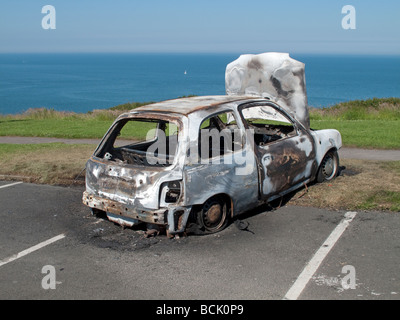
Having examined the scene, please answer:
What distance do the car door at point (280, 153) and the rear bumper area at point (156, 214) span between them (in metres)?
1.42

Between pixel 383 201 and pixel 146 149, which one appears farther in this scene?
pixel 146 149

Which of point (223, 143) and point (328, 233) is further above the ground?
point (223, 143)

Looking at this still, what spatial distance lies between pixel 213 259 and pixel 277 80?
4.16 meters

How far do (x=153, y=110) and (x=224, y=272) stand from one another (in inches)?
101

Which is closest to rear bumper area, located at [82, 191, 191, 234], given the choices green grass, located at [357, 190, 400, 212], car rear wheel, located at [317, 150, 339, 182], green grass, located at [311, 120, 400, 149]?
green grass, located at [357, 190, 400, 212]

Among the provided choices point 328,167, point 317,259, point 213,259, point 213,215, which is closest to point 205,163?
point 213,215

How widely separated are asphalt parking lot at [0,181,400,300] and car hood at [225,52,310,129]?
82.7 inches

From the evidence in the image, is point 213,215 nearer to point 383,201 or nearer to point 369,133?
point 383,201

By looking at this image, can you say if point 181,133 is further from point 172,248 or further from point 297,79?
point 297,79

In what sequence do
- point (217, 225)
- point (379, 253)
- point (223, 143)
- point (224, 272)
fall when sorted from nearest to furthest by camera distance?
point (224, 272) < point (379, 253) < point (217, 225) < point (223, 143)

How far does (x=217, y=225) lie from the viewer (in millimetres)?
6559

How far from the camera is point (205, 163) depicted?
6219 millimetres
